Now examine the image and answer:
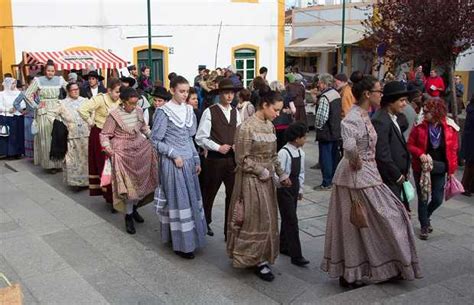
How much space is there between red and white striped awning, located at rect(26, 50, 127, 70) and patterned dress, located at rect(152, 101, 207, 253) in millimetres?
9670

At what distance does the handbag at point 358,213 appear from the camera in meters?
4.47

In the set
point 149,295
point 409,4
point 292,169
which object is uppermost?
point 409,4

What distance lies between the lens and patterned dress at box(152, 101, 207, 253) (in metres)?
5.59

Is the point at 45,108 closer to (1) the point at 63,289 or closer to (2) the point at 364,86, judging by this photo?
(1) the point at 63,289

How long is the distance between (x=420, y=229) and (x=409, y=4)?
5533 millimetres

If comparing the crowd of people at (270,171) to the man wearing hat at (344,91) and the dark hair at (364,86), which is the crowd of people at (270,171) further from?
the man wearing hat at (344,91)

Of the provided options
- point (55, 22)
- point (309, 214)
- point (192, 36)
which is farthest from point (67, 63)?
point (309, 214)

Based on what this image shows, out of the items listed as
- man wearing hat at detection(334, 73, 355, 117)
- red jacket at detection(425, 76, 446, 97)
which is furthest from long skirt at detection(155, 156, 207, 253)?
red jacket at detection(425, 76, 446, 97)

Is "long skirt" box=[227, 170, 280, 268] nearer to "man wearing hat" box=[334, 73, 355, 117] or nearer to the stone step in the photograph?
the stone step

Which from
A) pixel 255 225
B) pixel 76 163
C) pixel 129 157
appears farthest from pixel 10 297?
pixel 76 163

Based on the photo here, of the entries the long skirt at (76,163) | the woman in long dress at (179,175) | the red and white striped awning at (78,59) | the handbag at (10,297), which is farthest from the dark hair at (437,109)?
the red and white striped awning at (78,59)

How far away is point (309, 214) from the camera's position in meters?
7.28

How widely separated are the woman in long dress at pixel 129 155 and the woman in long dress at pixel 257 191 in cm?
175

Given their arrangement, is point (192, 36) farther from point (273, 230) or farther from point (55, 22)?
point (273, 230)
